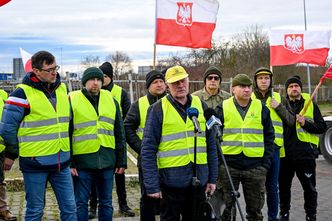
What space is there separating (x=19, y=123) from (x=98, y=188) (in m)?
1.35

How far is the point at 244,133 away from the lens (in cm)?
554

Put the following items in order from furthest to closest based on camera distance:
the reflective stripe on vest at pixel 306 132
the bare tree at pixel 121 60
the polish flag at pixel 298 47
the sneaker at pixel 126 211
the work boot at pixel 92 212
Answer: the bare tree at pixel 121 60, the polish flag at pixel 298 47, the sneaker at pixel 126 211, the work boot at pixel 92 212, the reflective stripe on vest at pixel 306 132

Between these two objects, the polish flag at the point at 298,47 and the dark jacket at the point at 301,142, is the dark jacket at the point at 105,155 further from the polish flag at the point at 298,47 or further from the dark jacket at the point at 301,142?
the polish flag at the point at 298,47

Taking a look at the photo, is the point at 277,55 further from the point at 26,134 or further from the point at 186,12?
the point at 26,134

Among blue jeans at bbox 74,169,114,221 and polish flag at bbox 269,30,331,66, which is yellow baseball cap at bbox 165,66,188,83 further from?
polish flag at bbox 269,30,331,66

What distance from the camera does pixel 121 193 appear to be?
7.09m

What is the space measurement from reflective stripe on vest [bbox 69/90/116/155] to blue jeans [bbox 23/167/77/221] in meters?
0.46

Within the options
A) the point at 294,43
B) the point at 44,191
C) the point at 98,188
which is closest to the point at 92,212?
the point at 98,188

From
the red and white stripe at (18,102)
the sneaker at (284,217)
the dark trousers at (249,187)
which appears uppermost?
the red and white stripe at (18,102)

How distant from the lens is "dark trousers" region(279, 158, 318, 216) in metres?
6.27

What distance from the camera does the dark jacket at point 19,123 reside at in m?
4.75

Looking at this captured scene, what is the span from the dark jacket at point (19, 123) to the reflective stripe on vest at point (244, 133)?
1.81 metres

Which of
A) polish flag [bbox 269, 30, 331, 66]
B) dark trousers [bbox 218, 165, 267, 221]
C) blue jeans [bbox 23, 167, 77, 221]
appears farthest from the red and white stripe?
polish flag [bbox 269, 30, 331, 66]

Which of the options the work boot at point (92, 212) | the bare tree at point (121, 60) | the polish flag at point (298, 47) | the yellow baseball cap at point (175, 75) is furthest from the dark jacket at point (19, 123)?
the bare tree at point (121, 60)
